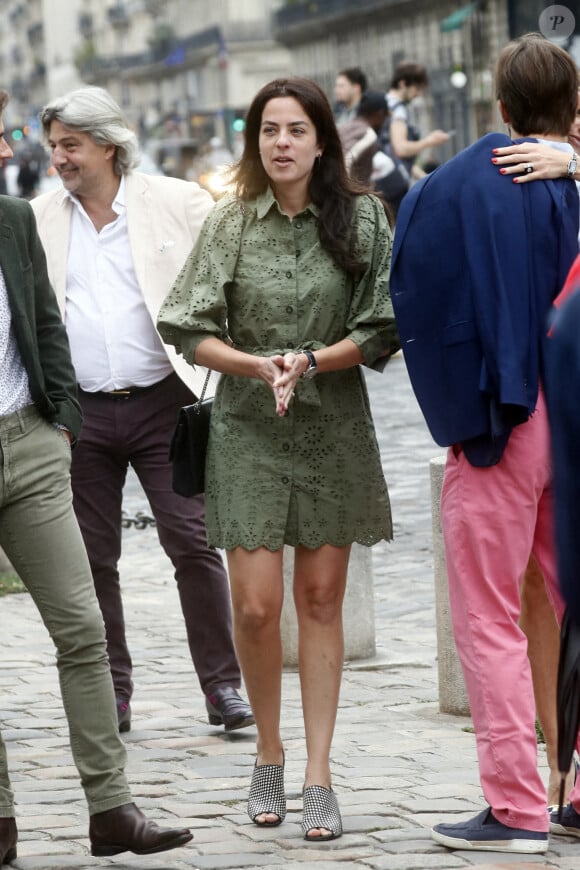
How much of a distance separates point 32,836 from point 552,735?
1.41 m

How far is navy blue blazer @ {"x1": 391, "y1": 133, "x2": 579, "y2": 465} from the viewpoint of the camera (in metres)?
4.49

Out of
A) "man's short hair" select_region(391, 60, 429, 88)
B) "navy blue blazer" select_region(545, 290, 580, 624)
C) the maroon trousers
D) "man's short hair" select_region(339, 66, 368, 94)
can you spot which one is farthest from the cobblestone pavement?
"man's short hair" select_region(391, 60, 429, 88)

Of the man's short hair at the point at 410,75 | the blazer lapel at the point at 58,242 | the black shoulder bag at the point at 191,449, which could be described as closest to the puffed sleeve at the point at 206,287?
the black shoulder bag at the point at 191,449

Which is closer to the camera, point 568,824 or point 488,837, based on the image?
point 488,837

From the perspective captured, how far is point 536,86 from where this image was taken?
14.9ft

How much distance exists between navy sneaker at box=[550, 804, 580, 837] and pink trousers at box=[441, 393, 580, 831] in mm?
201

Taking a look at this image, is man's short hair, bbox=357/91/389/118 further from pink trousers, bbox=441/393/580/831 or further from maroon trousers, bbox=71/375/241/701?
pink trousers, bbox=441/393/580/831

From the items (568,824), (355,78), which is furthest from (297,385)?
(355,78)

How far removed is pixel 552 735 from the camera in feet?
16.3

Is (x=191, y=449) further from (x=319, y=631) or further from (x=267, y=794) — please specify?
(x=267, y=794)

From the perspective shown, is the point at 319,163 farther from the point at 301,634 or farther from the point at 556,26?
the point at 556,26

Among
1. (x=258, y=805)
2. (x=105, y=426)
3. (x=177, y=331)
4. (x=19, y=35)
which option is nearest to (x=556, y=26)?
(x=105, y=426)

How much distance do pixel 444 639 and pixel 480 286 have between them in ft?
7.11

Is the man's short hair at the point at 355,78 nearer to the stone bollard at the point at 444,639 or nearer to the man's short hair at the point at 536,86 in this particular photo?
the stone bollard at the point at 444,639
